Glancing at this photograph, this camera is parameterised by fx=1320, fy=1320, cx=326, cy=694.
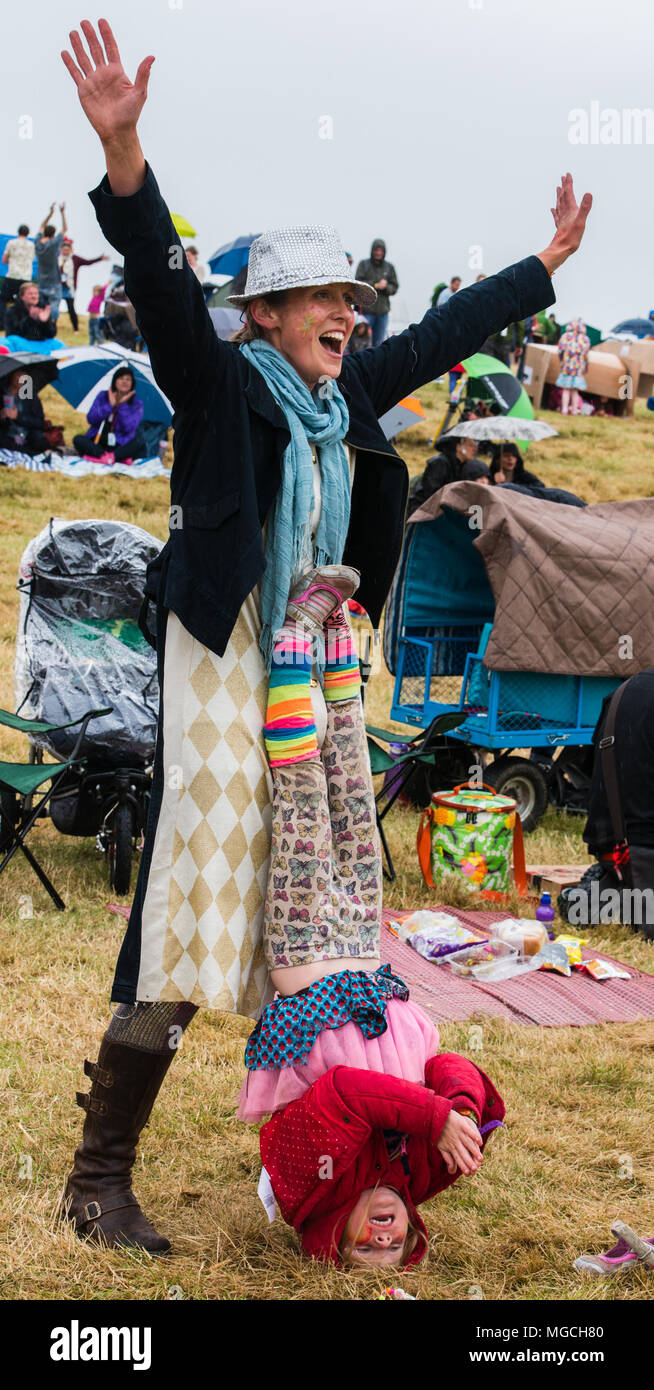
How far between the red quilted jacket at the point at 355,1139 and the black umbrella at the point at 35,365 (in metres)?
12.3

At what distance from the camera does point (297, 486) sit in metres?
2.39

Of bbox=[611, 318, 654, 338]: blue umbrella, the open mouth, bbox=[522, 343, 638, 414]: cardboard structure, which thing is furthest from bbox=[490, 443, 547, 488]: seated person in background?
bbox=[611, 318, 654, 338]: blue umbrella

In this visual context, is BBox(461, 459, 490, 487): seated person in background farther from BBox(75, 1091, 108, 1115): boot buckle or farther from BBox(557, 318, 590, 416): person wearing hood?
BBox(557, 318, 590, 416): person wearing hood

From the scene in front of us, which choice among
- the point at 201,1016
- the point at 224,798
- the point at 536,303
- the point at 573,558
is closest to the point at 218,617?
the point at 224,798

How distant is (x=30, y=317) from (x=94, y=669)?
10466 mm

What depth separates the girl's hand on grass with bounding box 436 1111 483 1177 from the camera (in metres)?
2.27

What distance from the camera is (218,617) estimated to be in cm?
233

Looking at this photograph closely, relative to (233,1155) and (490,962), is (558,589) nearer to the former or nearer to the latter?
(490,962)

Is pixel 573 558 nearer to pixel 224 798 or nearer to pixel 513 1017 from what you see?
pixel 513 1017

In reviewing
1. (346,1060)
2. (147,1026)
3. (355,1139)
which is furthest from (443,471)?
(355,1139)

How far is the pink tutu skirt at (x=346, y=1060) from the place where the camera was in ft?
7.89

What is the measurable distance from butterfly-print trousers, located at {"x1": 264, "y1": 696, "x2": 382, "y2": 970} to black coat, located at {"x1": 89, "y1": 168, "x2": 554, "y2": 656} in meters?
0.29
